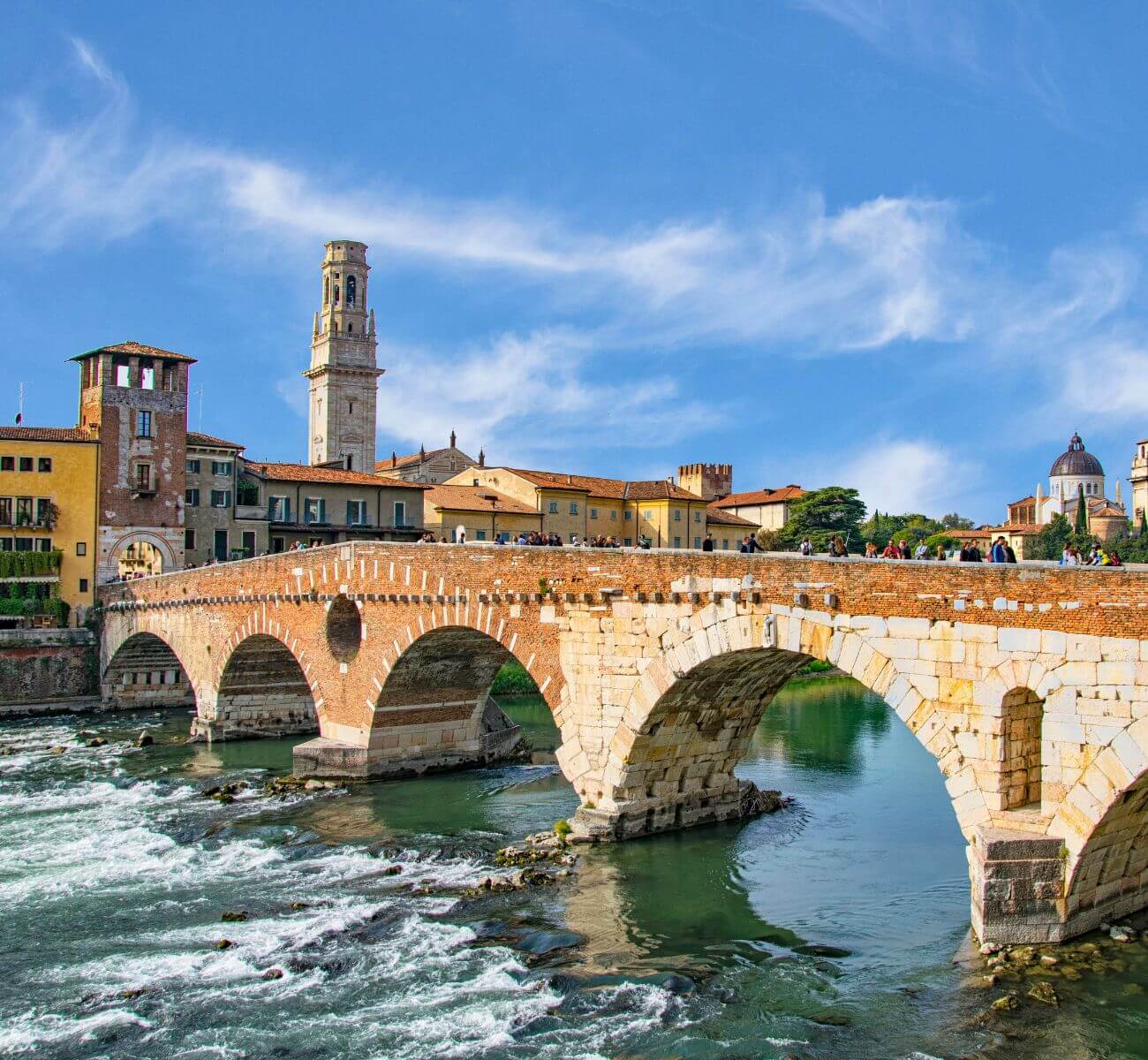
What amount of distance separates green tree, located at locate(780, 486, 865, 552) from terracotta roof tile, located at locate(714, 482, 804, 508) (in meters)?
4.18

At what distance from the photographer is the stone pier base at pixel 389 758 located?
27328 mm

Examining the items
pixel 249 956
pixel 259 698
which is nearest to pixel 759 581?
pixel 249 956

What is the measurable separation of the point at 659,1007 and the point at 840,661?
5241mm

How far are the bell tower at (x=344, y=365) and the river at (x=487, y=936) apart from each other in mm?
58184

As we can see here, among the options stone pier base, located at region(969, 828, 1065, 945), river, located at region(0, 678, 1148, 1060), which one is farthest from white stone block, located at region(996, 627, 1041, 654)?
river, located at region(0, 678, 1148, 1060)

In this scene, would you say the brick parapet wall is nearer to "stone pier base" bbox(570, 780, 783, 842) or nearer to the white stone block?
the white stone block

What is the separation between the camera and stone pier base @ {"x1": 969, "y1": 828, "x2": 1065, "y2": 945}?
1410 cm

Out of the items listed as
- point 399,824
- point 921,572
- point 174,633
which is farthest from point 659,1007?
point 174,633

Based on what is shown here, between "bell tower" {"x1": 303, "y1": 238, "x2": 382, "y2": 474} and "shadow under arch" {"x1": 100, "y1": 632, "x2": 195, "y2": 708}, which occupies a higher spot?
"bell tower" {"x1": 303, "y1": 238, "x2": 382, "y2": 474}

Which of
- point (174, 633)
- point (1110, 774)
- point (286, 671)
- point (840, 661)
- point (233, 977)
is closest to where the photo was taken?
point (1110, 774)

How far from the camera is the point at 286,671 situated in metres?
35.6

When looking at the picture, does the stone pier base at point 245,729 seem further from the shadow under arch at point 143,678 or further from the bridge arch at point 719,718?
the bridge arch at point 719,718

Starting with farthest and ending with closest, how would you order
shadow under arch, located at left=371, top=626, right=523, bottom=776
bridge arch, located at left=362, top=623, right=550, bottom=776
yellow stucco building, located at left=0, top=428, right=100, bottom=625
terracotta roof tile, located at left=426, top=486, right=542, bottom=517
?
terracotta roof tile, located at left=426, top=486, right=542, bottom=517 < yellow stucco building, located at left=0, top=428, right=100, bottom=625 < shadow under arch, located at left=371, top=626, right=523, bottom=776 < bridge arch, located at left=362, top=623, right=550, bottom=776

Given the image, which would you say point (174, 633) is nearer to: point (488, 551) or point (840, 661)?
point (488, 551)
